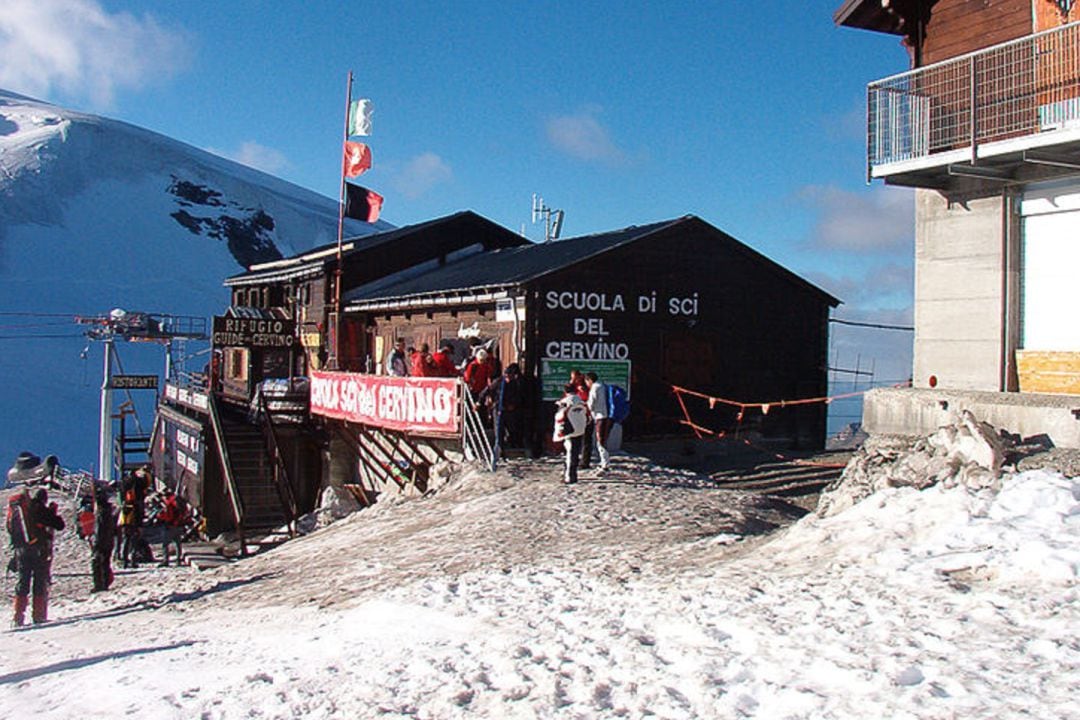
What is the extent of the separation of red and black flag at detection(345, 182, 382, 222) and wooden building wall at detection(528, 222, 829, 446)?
8.83 meters

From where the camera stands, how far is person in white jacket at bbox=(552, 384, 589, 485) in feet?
46.2

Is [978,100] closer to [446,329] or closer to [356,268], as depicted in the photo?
[446,329]

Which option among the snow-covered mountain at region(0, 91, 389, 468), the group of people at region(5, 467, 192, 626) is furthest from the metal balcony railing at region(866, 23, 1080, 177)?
the snow-covered mountain at region(0, 91, 389, 468)

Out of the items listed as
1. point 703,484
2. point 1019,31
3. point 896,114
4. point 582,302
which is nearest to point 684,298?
point 582,302

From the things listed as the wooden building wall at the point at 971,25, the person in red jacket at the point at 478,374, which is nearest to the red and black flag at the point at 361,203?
the person in red jacket at the point at 478,374

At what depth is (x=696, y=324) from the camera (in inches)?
834

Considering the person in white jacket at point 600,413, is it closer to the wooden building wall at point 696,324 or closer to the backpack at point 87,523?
the wooden building wall at point 696,324

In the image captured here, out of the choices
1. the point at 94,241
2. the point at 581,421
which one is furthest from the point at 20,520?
the point at 94,241

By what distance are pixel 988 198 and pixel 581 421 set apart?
6.40 m

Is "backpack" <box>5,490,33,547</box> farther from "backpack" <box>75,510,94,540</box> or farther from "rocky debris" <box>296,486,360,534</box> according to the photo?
"rocky debris" <box>296,486,360,534</box>

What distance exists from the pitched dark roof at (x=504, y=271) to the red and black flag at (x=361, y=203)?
2137 millimetres

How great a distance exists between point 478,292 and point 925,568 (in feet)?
45.9

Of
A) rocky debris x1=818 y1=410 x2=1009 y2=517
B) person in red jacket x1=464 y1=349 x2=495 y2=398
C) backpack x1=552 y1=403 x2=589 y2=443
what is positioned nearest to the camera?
rocky debris x1=818 y1=410 x2=1009 y2=517

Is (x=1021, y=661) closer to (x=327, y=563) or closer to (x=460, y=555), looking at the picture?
(x=460, y=555)
